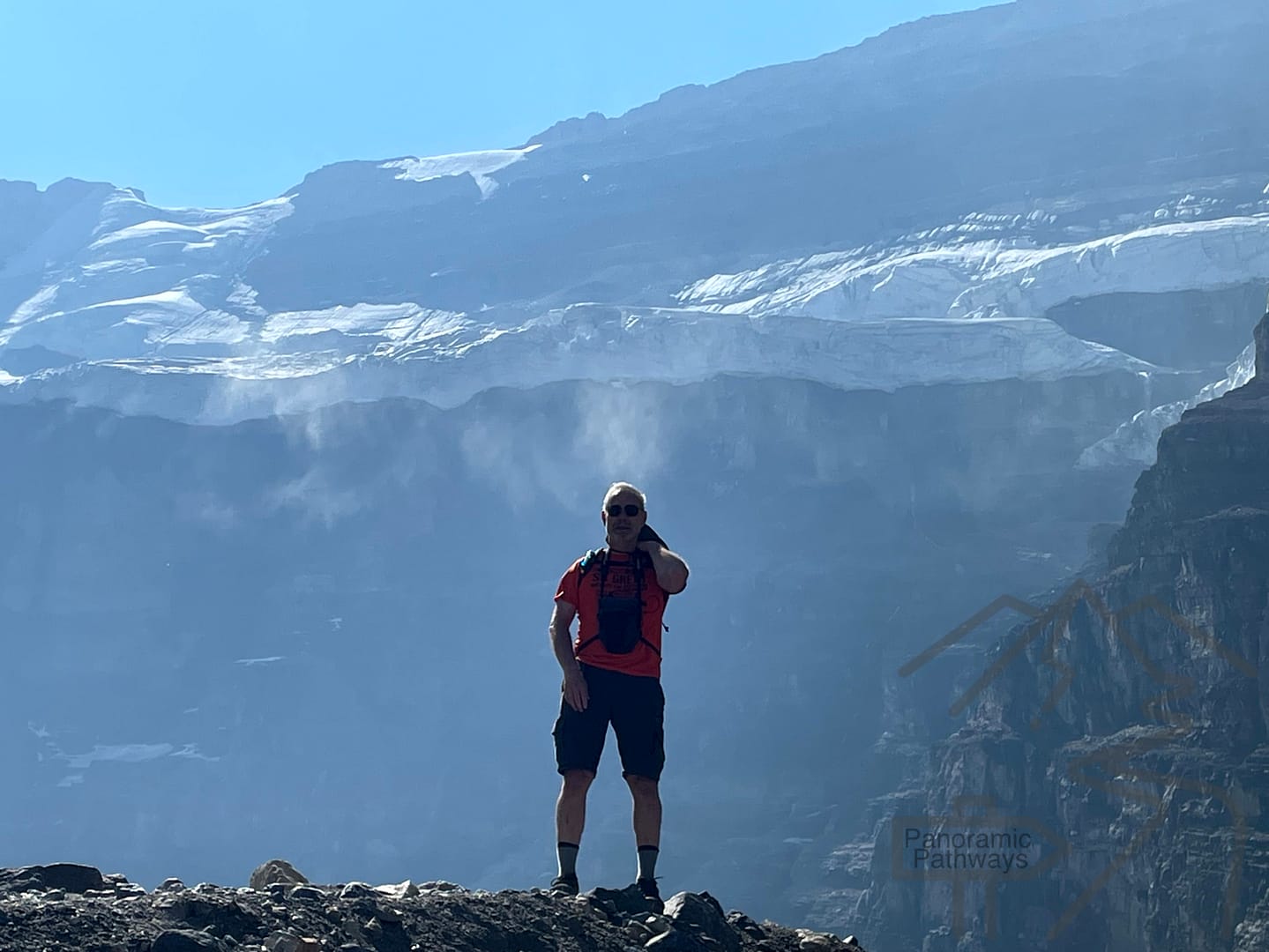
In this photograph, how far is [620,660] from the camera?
11.3 metres

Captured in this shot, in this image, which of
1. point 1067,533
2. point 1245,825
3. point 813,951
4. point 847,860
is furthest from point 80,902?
point 1067,533

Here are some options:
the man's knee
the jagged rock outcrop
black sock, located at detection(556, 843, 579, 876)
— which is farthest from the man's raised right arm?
the jagged rock outcrop

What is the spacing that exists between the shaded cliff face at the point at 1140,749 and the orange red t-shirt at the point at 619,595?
6331 cm

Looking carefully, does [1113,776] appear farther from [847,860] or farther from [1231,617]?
[847,860]

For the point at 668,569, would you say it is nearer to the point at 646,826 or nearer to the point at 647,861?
the point at 646,826

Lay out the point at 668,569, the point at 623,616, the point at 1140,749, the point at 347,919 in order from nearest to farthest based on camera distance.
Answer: the point at 347,919
the point at 668,569
the point at 623,616
the point at 1140,749

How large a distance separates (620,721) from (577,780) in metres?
0.44

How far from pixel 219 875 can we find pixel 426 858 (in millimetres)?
18952

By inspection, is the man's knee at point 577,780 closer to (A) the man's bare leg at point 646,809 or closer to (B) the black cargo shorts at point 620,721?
(B) the black cargo shorts at point 620,721

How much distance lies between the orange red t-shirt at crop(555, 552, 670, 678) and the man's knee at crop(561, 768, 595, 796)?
629 millimetres

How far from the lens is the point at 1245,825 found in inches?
3000

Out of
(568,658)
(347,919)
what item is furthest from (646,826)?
(347,919)

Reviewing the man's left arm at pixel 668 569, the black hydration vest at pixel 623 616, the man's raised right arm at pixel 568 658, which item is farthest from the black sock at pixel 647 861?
the man's left arm at pixel 668 569

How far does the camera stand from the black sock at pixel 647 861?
11.4 m
